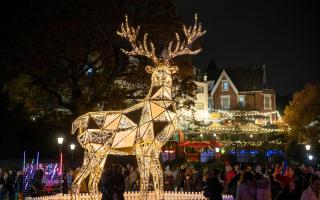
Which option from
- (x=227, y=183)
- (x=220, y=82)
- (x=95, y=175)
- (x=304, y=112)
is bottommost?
(x=227, y=183)

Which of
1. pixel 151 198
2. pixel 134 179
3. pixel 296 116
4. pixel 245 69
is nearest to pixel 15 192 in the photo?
pixel 134 179

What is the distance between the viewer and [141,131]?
48.6 feet

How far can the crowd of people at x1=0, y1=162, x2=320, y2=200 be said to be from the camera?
933 centimetres


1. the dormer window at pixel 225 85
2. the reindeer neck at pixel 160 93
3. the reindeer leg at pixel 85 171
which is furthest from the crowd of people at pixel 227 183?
the dormer window at pixel 225 85

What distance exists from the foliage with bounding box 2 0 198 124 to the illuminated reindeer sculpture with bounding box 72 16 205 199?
1147 cm

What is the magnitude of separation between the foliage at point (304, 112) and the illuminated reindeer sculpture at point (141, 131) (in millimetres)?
33683

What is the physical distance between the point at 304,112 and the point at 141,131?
36.0 meters

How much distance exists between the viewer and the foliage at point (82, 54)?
26297mm

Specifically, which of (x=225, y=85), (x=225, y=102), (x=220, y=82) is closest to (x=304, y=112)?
(x=225, y=102)

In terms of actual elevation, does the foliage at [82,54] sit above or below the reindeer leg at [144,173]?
above

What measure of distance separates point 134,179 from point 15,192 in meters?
5.09

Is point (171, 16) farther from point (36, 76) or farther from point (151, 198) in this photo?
point (151, 198)

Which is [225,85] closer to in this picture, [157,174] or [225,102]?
[225,102]

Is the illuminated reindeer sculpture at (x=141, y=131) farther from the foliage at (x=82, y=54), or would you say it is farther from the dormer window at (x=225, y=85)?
the dormer window at (x=225, y=85)
